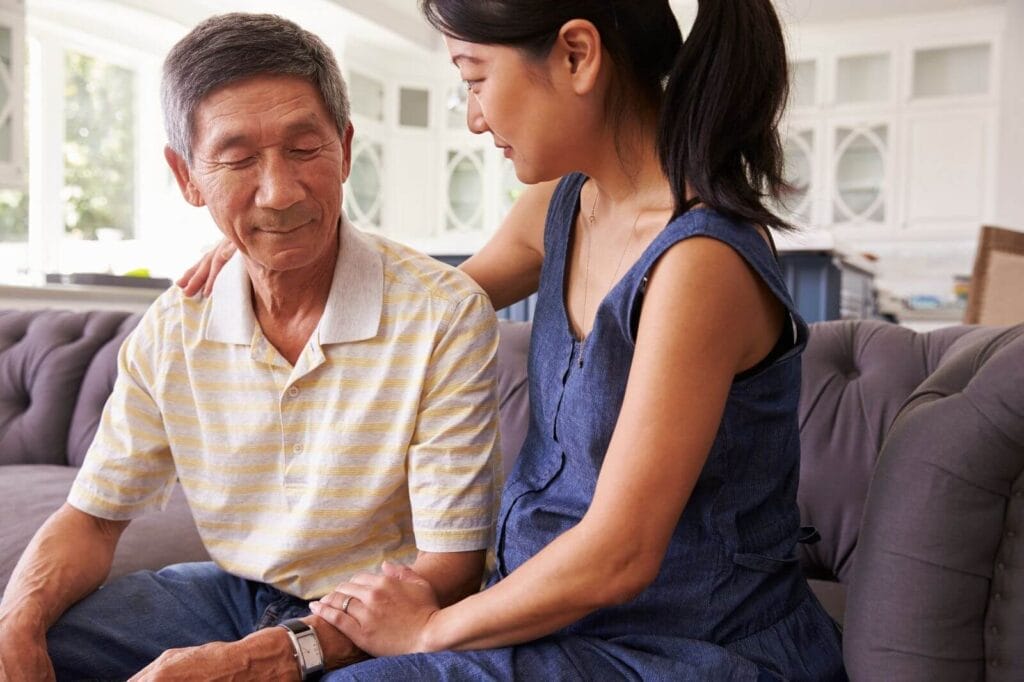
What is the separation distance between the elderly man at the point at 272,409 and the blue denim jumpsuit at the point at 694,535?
5.7 inches

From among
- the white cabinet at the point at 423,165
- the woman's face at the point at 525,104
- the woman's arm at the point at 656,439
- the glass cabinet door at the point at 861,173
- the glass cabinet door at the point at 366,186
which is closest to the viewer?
the woman's arm at the point at 656,439

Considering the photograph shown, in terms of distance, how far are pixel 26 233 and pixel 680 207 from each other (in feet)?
15.5

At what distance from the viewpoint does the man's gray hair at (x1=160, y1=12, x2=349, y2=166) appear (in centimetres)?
121

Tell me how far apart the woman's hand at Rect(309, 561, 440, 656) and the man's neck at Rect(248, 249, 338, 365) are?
1.11 feet

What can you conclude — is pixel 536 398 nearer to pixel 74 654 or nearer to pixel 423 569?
pixel 423 569

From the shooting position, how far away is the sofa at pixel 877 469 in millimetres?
971

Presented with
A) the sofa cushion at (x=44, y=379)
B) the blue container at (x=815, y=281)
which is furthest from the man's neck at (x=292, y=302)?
the blue container at (x=815, y=281)

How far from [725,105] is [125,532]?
1.28 metres

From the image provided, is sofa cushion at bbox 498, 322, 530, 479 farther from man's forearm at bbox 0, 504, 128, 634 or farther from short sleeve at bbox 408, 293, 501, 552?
man's forearm at bbox 0, 504, 128, 634

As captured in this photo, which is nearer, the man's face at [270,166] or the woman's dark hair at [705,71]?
the woman's dark hair at [705,71]

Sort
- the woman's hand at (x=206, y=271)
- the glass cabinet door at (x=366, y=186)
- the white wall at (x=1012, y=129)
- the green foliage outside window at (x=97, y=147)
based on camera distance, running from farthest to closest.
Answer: the glass cabinet door at (x=366, y=186)
the white wall at (x=1012, y=129)
the green foliage outside window at (x=97, y=147)
the woman's hand at (x=206, y=271)

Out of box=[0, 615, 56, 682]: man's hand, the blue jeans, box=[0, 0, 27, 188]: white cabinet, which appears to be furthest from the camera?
box=[0, 0, 27, 188]: white cabinet

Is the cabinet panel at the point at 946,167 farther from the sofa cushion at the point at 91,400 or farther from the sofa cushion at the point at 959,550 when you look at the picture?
the sofa cushion at the point at 959,550

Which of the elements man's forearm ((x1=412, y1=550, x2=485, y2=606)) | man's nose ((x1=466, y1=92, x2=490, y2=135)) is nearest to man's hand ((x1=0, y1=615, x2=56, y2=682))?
man's forearm ((x1=412, y1=550, x2=485, y2=606))
